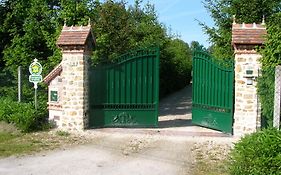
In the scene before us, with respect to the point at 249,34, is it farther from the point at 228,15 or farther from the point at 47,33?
the point at 47,33

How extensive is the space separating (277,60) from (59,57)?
7.48 metres

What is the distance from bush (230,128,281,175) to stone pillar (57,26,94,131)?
18.2ft

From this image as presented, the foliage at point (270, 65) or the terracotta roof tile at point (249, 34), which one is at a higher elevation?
the terracotta roof tile at point (249, 34)

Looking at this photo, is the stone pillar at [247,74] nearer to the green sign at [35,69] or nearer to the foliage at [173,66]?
the green sign at [35,69]

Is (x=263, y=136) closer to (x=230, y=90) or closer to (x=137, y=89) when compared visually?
(x=230, y=90)

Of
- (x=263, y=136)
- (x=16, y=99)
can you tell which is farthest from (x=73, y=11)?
(x=263, y=136)

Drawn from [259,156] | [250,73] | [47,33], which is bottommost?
[259,156]

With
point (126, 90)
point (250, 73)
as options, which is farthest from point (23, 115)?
point (250, 73)

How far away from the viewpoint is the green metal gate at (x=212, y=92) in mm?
10664

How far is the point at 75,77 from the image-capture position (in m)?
11.0

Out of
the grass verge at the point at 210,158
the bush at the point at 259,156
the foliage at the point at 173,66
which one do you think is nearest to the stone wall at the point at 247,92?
the grass verge at the point at 210,158

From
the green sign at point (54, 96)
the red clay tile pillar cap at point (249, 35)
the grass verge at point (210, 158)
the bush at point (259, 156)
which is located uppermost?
the red clay tile pillar cap at point (249, 35)

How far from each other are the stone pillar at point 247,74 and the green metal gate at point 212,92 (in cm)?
31

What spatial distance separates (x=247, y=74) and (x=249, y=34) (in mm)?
1009
